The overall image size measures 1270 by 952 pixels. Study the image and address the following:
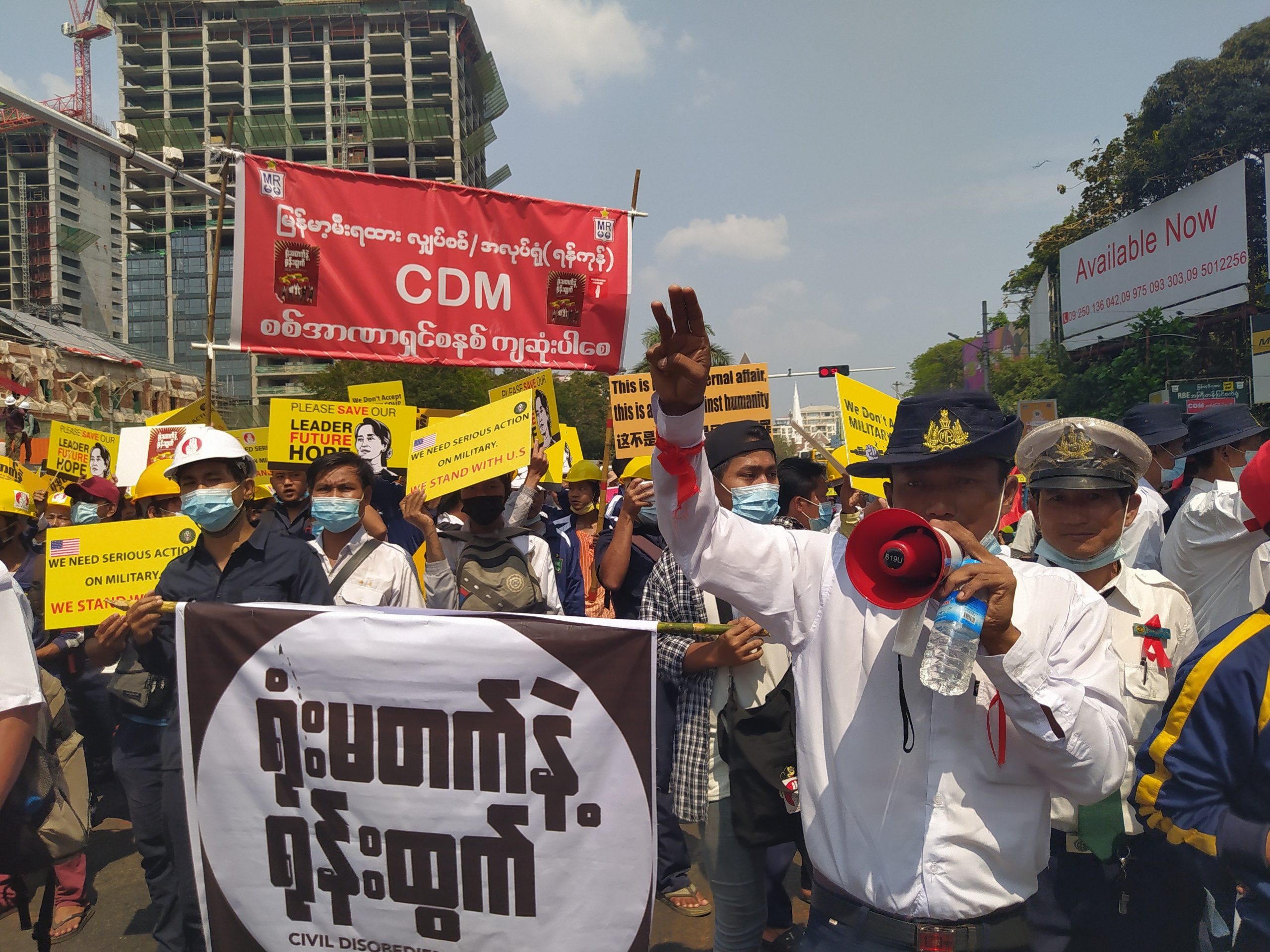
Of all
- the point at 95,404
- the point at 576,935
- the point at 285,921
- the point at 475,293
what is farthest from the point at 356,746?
the point at 95,404

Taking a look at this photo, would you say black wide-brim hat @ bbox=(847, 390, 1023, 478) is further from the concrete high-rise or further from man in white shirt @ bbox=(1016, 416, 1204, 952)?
the concrete high-rise

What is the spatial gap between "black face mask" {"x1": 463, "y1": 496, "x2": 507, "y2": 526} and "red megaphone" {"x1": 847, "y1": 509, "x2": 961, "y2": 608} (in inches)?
112

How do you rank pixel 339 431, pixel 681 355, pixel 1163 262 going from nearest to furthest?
pixel 681 355
pixel 339 431
pixel 1163 262

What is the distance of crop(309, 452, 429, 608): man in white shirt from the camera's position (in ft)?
12.8

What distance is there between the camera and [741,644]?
2.76 m

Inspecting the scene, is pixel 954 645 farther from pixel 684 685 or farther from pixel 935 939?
pixel 684 685

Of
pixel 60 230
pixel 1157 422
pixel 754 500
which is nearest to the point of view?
pixel 754 500

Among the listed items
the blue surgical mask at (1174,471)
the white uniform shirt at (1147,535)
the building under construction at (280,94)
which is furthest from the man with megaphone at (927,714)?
the building under construction at (280,94)

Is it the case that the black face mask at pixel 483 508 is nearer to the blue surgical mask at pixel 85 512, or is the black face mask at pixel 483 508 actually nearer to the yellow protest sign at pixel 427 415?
the yellow protest sign at pixel 427 415

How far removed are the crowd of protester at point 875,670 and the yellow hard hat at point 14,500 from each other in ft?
0.08

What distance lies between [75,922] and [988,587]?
176 inches

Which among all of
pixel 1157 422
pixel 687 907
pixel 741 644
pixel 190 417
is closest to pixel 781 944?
pixel 687 907

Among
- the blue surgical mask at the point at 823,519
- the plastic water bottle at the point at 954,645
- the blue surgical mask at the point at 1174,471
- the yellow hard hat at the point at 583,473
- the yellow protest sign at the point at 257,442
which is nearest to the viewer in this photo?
the plastic water bottle at the point at 954,645

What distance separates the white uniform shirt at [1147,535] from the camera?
4.18 m
